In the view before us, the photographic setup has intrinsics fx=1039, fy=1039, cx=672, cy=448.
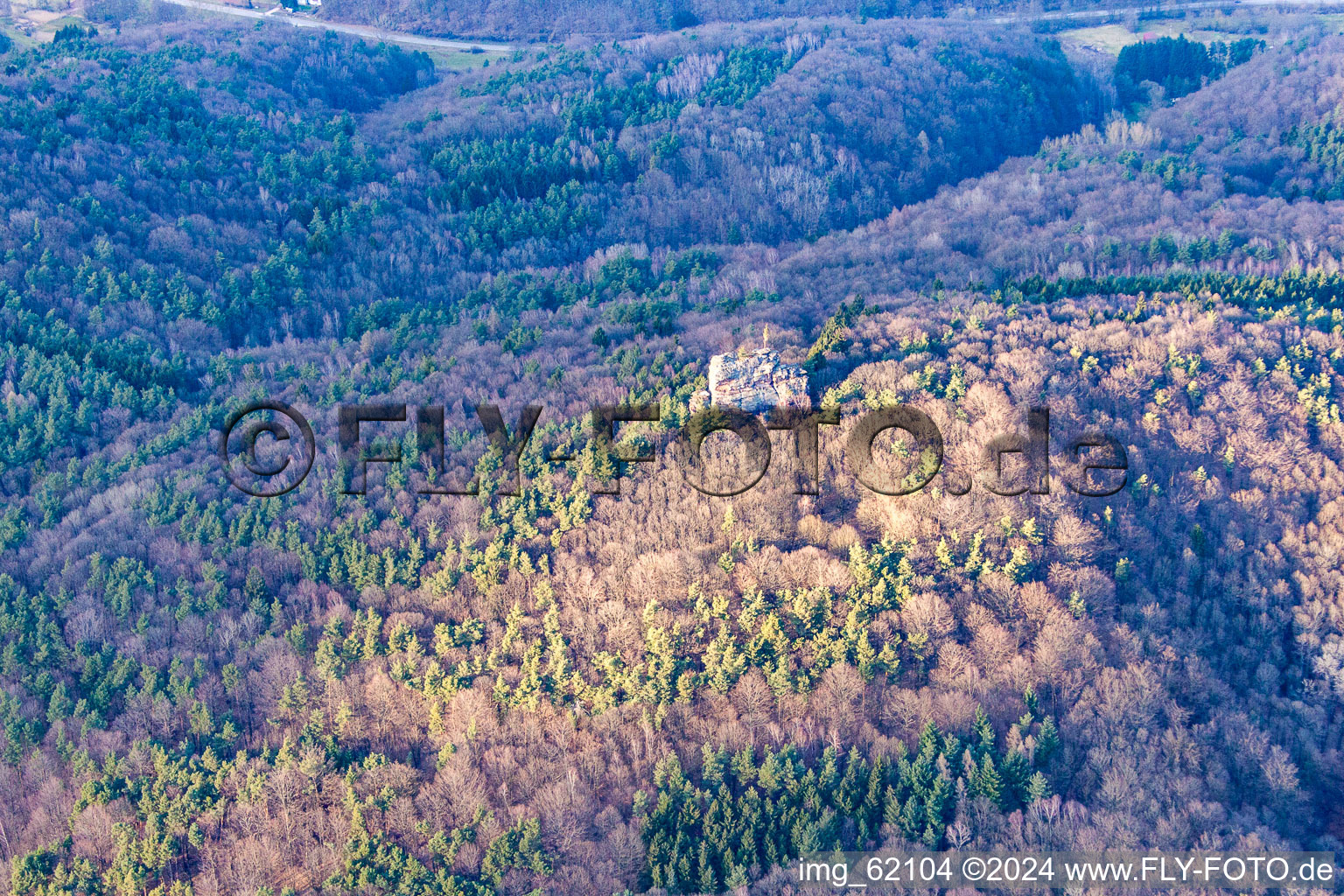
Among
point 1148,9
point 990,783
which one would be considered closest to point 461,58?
point 1148,9

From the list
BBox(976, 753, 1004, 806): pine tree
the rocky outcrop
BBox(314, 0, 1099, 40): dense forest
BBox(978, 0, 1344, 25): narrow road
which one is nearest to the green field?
BBox(978, 0, 1344, 25): narrow road

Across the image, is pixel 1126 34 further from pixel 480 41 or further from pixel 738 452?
pixel 738 452

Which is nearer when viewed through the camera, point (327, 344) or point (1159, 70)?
point (327, 344)

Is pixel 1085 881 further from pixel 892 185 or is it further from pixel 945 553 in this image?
pixel 892 185

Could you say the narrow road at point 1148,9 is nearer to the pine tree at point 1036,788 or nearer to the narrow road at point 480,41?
the narrow road at point 480,41

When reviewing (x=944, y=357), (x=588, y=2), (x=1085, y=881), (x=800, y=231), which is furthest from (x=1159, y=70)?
(x=1085, y=881)

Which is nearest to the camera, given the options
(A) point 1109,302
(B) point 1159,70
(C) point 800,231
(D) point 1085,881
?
(D) point 1085,881

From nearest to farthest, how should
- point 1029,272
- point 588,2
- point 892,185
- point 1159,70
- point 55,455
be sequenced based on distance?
point 55,455 → point 1029,272 → point 892,185 → point 1159,70 → point 588,2

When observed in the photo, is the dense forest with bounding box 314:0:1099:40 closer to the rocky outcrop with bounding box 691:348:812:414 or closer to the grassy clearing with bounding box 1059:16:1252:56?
the grassy clearing with bounding box 1059:16:1252:56

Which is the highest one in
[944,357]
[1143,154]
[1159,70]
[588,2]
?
[588,2]
